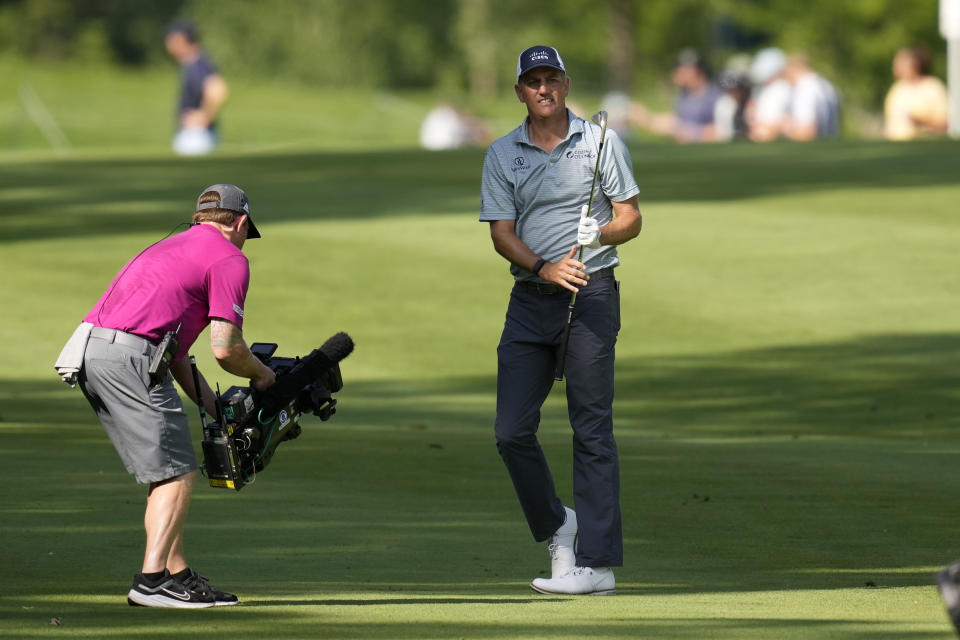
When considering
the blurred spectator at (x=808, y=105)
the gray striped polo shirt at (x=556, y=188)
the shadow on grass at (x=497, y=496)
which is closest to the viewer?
the gray striped polo shirt at (x=556, y=188)

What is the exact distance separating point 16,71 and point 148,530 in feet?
162

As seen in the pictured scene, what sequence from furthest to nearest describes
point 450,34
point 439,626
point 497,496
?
1. point 450,34
2. point 497,496
3. point 439,626

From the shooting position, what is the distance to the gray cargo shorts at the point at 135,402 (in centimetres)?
727

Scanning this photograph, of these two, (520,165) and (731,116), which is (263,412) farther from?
(731,116)

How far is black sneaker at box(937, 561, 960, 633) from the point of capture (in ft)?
16.0

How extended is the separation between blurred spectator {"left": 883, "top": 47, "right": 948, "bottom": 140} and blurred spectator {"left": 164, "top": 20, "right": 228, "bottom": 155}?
837cm

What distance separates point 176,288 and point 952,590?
3.47 m

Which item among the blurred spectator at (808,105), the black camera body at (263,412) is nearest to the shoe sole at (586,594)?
the black camera body at (263,412)

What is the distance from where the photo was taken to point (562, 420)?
563 inches

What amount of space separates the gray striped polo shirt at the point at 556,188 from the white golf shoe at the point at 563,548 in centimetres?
110

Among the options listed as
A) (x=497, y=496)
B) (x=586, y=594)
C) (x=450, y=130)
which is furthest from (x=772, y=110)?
(x=586, y=594)

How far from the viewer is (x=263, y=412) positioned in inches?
298

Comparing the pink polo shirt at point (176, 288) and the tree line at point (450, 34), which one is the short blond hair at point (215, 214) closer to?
the pink polo shirt at point (176, 288)

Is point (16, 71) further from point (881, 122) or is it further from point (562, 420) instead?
point (562, 420)
